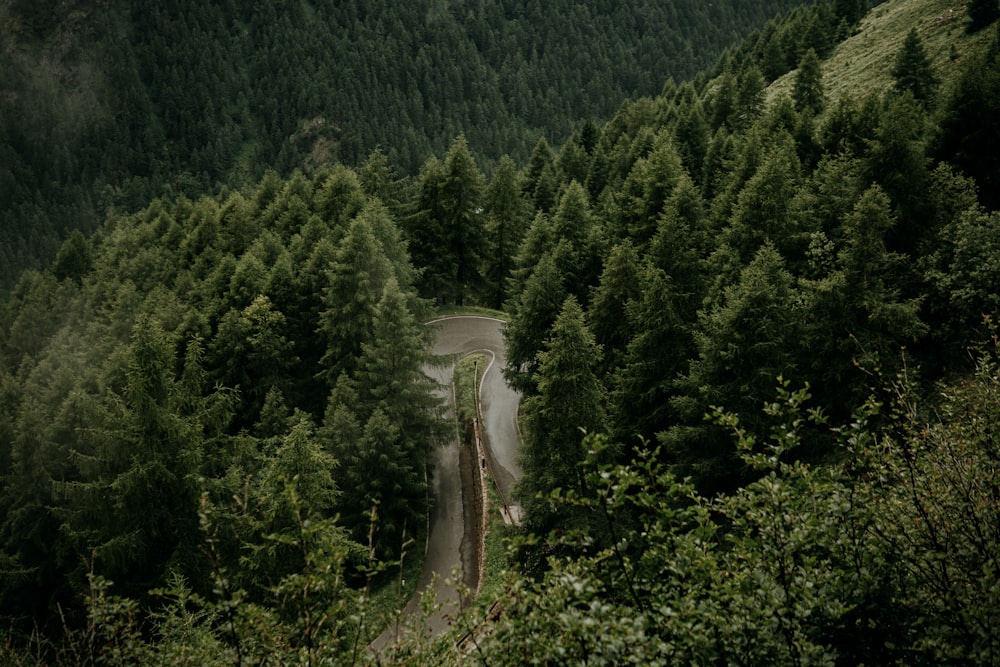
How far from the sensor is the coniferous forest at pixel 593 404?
23.0 feet

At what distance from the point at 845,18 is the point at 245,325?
231ft

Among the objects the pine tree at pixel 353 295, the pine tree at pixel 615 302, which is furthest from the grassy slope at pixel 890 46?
the pine tree at pixel 353 295

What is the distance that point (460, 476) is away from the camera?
32219 millimetres

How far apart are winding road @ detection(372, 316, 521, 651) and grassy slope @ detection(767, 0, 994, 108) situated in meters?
31.4

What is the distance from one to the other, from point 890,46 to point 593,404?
171 feet

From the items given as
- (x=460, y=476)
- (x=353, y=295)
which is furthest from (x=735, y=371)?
(x=353, y=295)

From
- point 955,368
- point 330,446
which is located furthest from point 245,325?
point 955,368

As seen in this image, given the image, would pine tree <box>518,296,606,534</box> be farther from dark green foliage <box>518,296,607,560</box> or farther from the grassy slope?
the grassy slope

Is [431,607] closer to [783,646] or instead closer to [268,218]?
[783,646]

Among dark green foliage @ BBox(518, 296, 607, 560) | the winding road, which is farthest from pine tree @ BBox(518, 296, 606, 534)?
the winding road

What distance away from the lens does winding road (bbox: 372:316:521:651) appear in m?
26.0

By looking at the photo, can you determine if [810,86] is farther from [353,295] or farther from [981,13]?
[353,295]

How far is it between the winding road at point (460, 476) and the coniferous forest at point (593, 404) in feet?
4.99

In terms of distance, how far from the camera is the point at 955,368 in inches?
822
